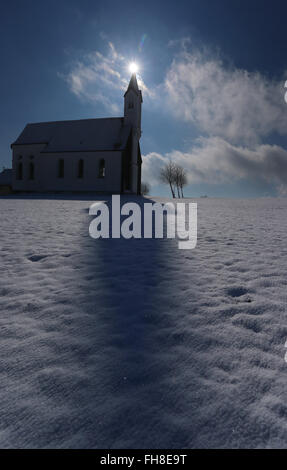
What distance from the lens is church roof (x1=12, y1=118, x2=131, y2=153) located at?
28.9m

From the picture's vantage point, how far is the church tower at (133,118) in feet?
94.4

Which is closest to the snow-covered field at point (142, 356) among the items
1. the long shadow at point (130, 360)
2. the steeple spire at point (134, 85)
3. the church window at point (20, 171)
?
the long shadow at point (130, 360)

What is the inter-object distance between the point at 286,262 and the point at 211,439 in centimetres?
374

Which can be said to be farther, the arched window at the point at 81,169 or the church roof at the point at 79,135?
the arched window at the point at 81,169

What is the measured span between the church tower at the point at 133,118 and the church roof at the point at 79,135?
34.4 inches

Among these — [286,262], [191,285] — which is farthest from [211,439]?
[286,262]

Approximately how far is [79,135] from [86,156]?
402 centimetres

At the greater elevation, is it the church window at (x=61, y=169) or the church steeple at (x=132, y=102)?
the church steeple at (x=132, y=102)

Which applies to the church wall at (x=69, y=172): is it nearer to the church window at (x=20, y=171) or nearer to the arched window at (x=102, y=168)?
the arched window at (x=102, y=168)

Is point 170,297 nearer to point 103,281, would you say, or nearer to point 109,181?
point 103,281

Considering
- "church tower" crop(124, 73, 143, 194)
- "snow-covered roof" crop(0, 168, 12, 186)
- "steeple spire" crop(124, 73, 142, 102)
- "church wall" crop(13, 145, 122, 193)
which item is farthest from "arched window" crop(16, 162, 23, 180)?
"snow-covered roof" crop(0, 168, 12, 186)

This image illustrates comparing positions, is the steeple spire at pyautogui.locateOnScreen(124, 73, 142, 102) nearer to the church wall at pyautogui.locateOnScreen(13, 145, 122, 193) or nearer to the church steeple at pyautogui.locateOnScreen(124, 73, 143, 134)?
the church steeple at pyautogui.locateOnScreen(124, 73, 143, 134)

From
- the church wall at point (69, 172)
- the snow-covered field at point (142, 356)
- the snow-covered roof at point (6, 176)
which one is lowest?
the snow-covered field at point (142, 356)

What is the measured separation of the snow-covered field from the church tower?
2681 centimetres
